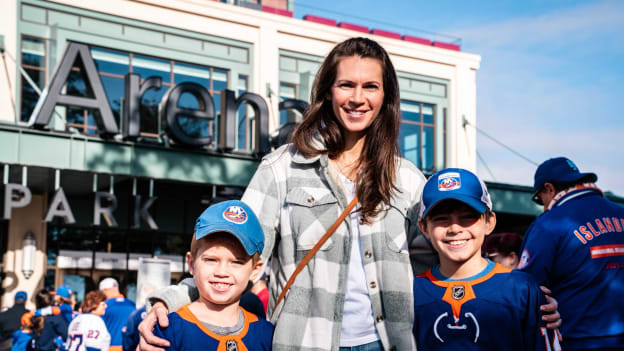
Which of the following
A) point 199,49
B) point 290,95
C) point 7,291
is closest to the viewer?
point 7,291

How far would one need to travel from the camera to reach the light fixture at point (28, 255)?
18.7 meters

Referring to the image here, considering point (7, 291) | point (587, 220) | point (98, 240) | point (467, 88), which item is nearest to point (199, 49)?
point (98, 240)

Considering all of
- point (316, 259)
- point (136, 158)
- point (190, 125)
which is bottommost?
point (316, 259)

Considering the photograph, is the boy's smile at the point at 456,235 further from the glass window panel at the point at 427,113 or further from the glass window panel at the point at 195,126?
the glass window panel at the point at 427,113

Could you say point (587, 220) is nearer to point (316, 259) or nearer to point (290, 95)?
point (316, 259)

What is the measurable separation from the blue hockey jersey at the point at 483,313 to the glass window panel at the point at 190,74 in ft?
64.5

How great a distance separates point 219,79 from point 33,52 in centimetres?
595

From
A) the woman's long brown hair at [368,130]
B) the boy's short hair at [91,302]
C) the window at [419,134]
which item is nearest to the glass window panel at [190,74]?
the window at [419,134]

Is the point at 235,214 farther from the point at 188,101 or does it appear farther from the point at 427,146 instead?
the point at 427,146

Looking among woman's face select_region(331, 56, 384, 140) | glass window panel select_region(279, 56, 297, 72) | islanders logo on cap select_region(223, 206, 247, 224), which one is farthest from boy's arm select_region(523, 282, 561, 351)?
glass window panel select_region(279, 56, 297, 72)

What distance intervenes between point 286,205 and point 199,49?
20071 mm

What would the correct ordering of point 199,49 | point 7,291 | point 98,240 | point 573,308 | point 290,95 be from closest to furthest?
point 573,308 → point 7,291 → point 98,240 → point 199,49 → point 290,95

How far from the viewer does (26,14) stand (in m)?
19.3

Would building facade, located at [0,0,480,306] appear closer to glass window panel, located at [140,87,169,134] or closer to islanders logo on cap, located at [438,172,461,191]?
glass window panel, located at [140,87,169,134]
